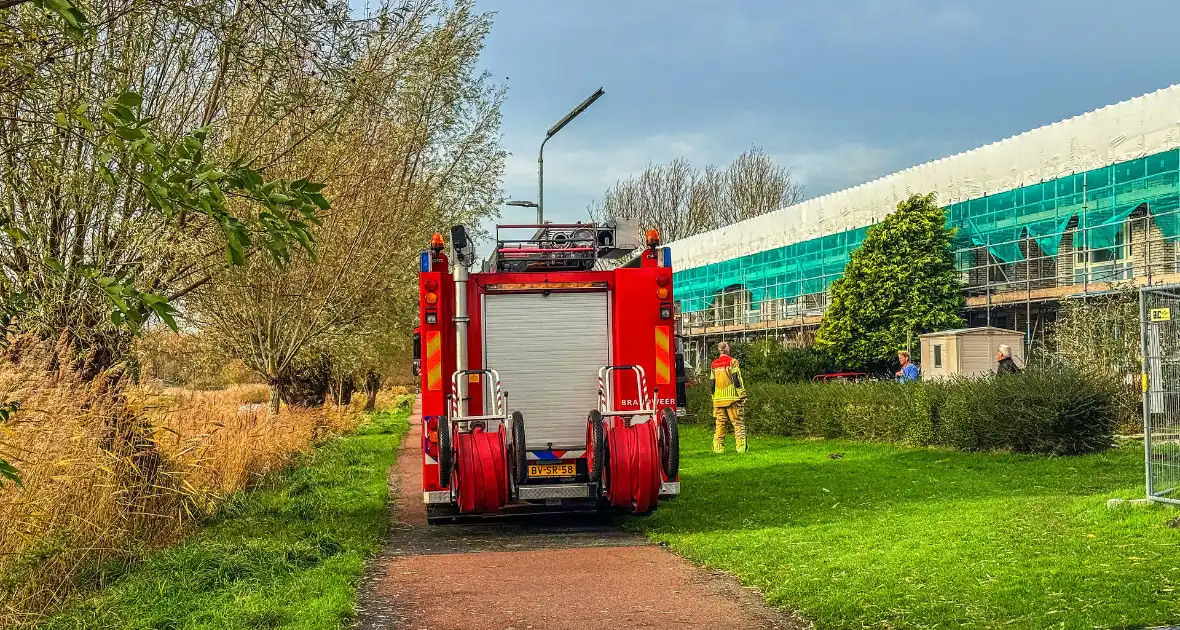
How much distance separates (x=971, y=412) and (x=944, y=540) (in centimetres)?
882

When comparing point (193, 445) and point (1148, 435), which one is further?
point (193, 445)

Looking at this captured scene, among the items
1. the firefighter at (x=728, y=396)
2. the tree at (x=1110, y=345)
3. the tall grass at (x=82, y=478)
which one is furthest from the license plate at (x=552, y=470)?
the tree at (x=1110, y=345)

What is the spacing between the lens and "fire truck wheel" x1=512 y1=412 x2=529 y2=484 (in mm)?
10914

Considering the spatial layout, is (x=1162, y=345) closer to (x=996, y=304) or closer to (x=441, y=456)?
(x=441, y=456)

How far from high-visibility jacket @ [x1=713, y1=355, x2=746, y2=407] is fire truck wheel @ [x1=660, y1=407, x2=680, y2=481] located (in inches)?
334

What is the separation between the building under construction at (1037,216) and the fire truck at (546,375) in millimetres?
16237

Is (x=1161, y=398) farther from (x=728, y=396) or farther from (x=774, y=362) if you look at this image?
(x=774, y=362)

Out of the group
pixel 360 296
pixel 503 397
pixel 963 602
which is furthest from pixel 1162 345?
pixel 360 296

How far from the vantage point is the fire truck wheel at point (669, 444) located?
10948 mm

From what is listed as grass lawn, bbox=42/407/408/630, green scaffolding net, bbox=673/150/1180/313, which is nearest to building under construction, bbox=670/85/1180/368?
green scaffolding net, bbox=673/150/1180/313

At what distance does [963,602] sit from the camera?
23.0ft

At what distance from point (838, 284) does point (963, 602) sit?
29794 mm

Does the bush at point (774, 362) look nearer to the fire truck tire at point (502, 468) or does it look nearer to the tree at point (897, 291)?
the tree at point (897, 291)

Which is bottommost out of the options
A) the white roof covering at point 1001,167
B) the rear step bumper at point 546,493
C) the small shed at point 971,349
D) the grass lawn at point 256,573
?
the grass lawn at point 256,573
